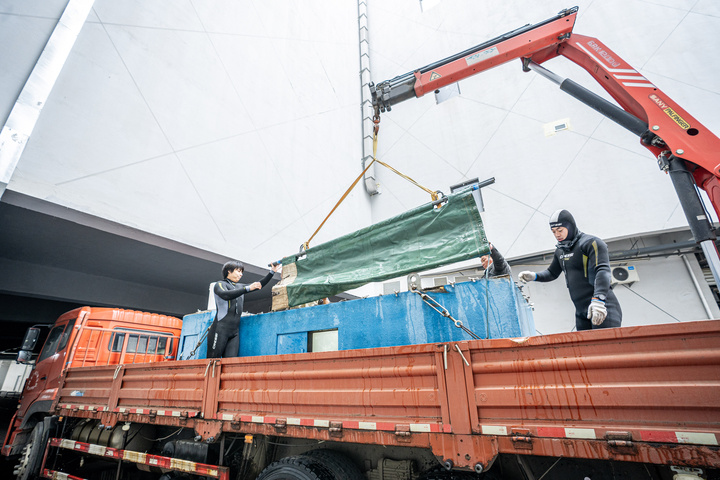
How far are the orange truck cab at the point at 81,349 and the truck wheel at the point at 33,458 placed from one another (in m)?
0.39

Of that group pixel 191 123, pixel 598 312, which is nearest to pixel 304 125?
pixel 191 123

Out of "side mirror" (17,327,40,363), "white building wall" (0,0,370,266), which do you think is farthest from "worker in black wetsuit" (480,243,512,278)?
"side mirror" (17,327,40,363)

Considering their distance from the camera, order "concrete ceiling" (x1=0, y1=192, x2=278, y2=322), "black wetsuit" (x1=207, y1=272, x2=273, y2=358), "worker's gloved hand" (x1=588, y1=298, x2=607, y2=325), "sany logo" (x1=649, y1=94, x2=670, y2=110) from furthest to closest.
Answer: "concrete ceiling" (x1=0, y1=192, x2=278, y2=322)
"black wetsuit" (x1=207, y1=272, x2=273, y2=358)
"sany logo" (x1=649, y1=94, x2=670, y2=110)
"worker's gloved hand" (x1=588, y1=298, x2=607, y2=325)

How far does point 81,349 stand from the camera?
5703mm

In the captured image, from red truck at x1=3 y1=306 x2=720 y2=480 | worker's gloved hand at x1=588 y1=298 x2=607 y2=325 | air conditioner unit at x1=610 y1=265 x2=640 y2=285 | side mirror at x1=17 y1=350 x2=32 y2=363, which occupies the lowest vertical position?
red truck at x1=3 y1=306 x2=720 y2=480

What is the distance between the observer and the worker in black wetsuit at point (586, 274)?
3.05 metres

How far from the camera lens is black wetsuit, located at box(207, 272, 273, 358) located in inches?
172

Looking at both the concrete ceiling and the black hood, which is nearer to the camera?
the black hood

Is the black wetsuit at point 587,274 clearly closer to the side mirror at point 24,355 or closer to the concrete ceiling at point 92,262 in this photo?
the concrete ceiling at point 92,262

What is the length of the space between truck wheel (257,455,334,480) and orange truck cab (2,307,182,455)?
4.56 metres

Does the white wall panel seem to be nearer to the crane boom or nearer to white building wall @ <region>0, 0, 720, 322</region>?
white building wall @ <region>0, 0, 720, 322</region>

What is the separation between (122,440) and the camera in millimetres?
4250

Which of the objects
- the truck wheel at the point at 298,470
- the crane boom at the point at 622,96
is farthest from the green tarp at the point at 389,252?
the crane boom at the point at 622,96

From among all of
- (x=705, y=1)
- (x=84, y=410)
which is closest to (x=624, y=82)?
(x=705, y=1)
